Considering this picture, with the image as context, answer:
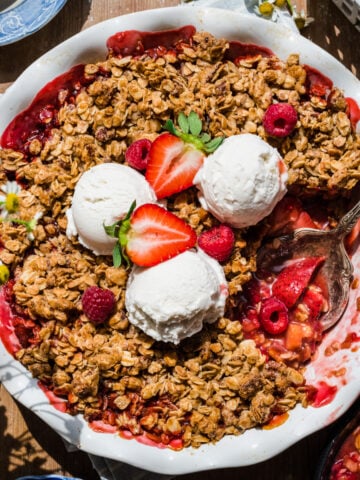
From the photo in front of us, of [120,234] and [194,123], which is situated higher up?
[194,123]

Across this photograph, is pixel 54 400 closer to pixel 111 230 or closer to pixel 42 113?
pixel 111 230

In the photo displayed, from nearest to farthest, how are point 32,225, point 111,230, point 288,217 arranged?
point 111,230
point 32,225
point 288,217

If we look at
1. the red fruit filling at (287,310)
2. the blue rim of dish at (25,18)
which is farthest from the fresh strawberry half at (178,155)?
the blue rim of dish at (25,18)

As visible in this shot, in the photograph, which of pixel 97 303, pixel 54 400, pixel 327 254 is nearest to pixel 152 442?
pixel 54 400

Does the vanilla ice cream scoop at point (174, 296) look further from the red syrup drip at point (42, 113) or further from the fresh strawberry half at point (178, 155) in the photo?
the red syrup drip at point (42, 113)

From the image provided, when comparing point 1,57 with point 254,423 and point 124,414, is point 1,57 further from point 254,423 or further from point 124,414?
point 254,423
